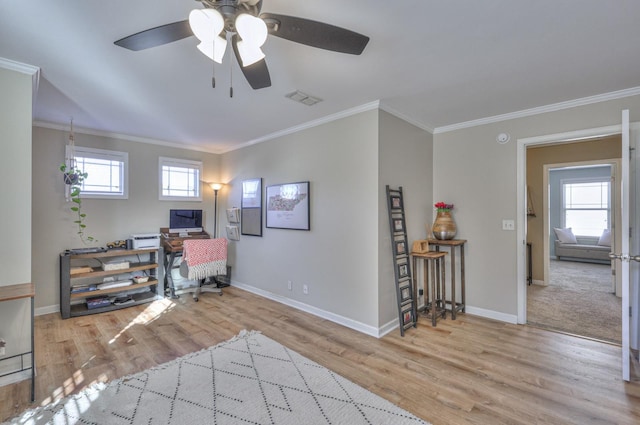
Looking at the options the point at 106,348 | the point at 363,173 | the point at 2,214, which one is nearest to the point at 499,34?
the point at 363,173

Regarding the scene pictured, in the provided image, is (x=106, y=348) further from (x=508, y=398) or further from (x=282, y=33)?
(x=508, y=398)

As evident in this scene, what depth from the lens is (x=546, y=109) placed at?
3.14 meters

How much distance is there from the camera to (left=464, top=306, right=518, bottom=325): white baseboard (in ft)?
11.1

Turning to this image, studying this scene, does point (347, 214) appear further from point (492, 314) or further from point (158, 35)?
point (158, 35)

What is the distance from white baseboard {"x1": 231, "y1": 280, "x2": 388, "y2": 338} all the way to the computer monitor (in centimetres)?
136

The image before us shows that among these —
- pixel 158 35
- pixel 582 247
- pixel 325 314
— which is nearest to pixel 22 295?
pixel 158 35

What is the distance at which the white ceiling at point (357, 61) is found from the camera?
169 cm

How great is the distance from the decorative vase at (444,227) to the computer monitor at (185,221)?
3.80m

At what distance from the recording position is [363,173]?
3.19m

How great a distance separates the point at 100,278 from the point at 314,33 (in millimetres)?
4490

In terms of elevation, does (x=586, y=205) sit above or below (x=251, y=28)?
below

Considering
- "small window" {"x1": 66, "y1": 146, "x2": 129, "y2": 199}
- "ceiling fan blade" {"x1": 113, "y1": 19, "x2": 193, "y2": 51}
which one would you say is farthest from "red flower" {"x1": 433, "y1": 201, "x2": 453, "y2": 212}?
"small window" {"x1": 66, "y1": 146, "x2": 129, "y2": 199}

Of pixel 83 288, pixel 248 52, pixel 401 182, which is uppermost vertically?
pixel 248 52

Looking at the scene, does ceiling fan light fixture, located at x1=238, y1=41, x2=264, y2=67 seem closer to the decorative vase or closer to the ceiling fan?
the ceiling fan
